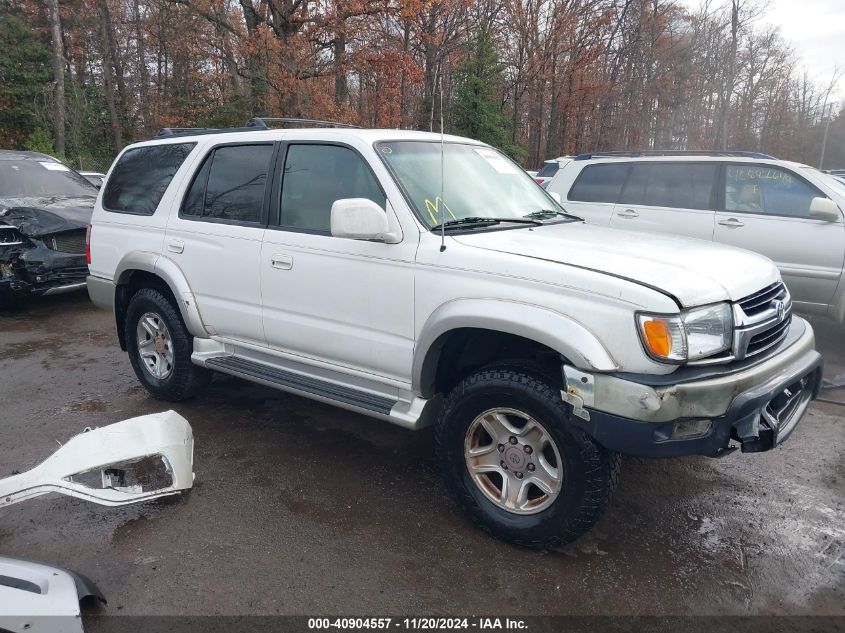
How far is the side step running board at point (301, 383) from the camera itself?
11.1 ft

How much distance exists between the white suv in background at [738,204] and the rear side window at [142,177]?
343 cm

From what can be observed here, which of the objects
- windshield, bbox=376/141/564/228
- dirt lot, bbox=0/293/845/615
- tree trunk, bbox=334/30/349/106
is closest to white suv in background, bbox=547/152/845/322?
windshield, bbox=376/141/564/228

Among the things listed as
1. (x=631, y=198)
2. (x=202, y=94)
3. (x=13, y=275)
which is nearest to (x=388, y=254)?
(x=631, y=198)

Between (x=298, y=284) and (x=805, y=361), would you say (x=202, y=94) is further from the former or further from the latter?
(x=805, y=361)

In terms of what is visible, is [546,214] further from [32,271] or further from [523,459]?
[32,271]


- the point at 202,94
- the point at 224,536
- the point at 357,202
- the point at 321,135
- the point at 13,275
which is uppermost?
the point at 202,94

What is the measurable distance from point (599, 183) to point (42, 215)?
673 centimetres

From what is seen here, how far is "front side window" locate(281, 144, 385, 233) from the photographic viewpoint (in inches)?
140

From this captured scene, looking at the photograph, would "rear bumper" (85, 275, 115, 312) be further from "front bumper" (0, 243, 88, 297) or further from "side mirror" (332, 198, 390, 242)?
"side mirror" (332, 198, 390, 242)

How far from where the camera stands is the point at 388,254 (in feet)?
10.8

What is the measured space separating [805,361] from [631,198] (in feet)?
14.3

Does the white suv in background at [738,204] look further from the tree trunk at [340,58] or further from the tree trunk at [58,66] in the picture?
the tree trunk at [58,66]

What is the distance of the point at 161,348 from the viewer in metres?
4.78

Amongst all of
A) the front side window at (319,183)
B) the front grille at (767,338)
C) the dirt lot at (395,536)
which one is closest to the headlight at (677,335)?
the front grille at (767,338)
